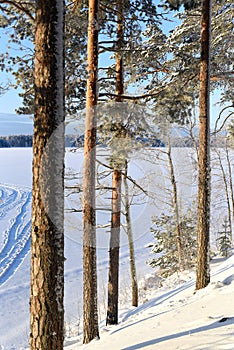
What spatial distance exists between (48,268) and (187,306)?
3.55 metres

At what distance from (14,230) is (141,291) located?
37.2 feet

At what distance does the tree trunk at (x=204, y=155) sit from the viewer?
22.1 feet

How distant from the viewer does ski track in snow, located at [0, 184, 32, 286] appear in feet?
56.3

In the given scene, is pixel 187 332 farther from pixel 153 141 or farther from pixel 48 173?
pixel 153 141

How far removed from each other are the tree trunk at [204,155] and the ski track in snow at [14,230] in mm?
7012

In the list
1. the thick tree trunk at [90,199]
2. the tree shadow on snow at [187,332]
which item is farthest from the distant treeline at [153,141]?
the tree shadow on snow at [187,332]

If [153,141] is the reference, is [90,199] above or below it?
below

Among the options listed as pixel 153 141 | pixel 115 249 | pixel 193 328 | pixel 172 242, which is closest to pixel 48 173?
pixel 193 328

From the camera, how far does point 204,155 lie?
22.7 ft

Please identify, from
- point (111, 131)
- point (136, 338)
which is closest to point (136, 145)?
point (111, 131)

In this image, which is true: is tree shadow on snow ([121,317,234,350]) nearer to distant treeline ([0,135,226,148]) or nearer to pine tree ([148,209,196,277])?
distant treeline ([0,135,226,148])

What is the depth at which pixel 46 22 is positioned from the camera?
11.0 feet

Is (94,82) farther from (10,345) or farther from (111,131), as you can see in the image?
(10,345)

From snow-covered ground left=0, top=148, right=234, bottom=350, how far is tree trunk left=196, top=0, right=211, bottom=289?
57 centimetres
